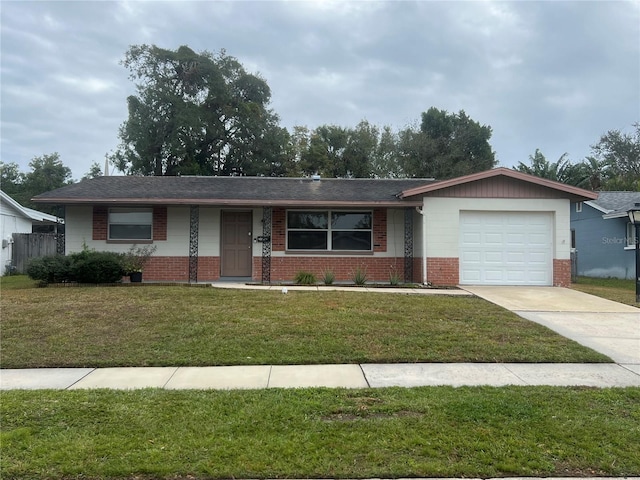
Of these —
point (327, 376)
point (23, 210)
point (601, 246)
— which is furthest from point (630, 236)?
point (23, 210)

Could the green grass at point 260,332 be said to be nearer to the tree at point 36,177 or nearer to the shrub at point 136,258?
the shrub at point 136,258

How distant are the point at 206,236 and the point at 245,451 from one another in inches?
462

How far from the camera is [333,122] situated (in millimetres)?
40469

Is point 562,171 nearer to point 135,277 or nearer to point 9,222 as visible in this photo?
point 135,277

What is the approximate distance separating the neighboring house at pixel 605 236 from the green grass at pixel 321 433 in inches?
711

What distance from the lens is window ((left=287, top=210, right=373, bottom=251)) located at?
48.8 ft

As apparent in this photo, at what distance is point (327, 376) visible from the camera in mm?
5543

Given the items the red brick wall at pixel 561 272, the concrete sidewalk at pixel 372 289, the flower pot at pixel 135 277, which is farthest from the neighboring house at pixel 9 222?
the red brick wall at pixel 561 272

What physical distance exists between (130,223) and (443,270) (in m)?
9.97

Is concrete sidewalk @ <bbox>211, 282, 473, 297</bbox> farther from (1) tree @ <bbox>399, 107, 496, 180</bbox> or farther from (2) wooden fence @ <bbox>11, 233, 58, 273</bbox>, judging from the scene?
(1) tree @ <bbox>399, 107, 496, 180</bbox>

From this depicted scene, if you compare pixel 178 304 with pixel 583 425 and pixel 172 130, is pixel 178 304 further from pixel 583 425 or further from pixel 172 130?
pixel 172 130

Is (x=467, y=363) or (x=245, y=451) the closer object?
(x=245, y=451)

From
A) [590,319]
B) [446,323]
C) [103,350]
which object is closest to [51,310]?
[103,350]

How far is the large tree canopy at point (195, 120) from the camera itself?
1353 inches
